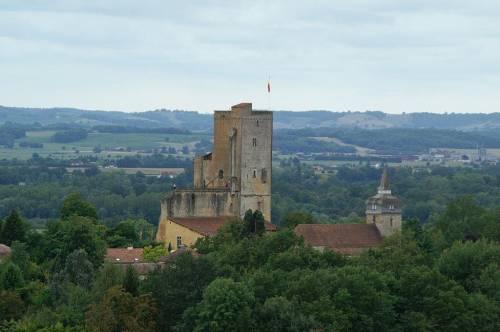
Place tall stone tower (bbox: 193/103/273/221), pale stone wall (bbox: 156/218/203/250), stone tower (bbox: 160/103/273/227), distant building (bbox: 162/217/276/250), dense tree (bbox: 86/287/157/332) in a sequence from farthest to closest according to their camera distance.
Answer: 1. tall stone tower (bbox: 193/103/273/221)
2. stone tower (bbox: 160/103/273/227)
3. pale stone wall (bbox: 156/218/203/250)
4. distant building (bbox: 162/217/276/250)
5. dense tree (bbox: 86/287/157/332)

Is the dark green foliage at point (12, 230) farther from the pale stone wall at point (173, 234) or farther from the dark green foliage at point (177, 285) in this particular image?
the dark green foliage at point (177, 285)

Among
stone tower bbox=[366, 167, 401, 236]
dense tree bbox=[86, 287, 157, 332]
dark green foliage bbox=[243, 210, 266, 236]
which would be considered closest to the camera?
dense tree bbox=[86, 287, 157, 332]

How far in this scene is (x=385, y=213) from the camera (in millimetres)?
97562

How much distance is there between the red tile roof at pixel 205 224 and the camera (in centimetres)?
9519

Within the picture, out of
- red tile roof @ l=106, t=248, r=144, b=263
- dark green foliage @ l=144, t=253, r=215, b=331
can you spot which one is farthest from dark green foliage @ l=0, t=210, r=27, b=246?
dark green foliage @ l=144, t=253, r=215, b=331

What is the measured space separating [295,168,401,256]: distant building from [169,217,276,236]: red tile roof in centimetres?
276

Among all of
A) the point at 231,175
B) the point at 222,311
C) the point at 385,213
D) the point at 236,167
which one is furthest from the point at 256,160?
the point at 222,311

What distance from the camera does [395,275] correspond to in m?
78.1

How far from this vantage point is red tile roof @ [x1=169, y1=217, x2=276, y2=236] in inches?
3748

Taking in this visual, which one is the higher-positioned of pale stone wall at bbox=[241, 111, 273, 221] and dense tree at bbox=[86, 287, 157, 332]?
pale stone wall at bbox=[241, 111, 273, 221]

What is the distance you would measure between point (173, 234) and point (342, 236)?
32.9 ft

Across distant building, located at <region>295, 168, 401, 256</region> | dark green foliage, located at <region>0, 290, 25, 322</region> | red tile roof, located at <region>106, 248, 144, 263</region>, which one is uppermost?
distant building, located at <region>295, 168, 401, 256</region>

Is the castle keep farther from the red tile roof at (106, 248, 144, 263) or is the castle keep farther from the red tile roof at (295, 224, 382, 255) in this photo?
the red tile roof at (106, 248, 144, 263)

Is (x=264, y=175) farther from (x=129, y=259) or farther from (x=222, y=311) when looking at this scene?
(x=222, y=311)
